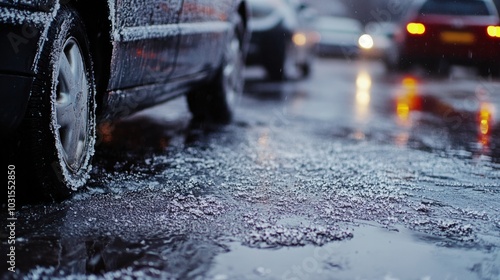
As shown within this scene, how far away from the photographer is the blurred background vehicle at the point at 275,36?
11.4 metres

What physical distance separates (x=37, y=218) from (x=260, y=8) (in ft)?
28.7

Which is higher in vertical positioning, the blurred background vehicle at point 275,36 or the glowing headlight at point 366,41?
the blurred background vehicle at point 275,36

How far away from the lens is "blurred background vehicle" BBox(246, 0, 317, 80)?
11.4 meters

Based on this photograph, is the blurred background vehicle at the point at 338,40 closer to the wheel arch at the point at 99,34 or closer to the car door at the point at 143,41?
the car door at the point at 143,41

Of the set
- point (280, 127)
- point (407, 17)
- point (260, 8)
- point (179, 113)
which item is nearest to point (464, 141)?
point (280, 127)

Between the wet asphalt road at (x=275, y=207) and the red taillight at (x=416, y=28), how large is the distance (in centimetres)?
765

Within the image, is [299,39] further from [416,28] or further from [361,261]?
[361,261]

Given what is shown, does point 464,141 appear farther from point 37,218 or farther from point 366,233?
point 37,218

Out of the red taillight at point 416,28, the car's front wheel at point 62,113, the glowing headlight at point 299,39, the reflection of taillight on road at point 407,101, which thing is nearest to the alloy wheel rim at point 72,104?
the car's front wheel at point 62,113

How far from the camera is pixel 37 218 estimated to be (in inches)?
123

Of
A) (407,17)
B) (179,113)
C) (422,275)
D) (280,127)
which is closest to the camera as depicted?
(422,275)

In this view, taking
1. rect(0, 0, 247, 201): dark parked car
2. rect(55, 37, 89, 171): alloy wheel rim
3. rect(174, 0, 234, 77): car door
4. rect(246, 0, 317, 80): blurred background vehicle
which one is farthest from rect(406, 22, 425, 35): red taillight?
rect(55, 37, 89, 171): alloy wheel rim

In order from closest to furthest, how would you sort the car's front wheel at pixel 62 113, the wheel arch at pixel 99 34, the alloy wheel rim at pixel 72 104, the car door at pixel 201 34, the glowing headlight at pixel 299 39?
1. the car's front wheel at pixel 62 113
2. the alloy wheel rim at pixel 72 104
3. the wheel arch at pixel 99 34
4. the car door at pixel 201 34
5. the glowing headlight at pixel 299 39

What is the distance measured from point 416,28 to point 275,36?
151 inches
